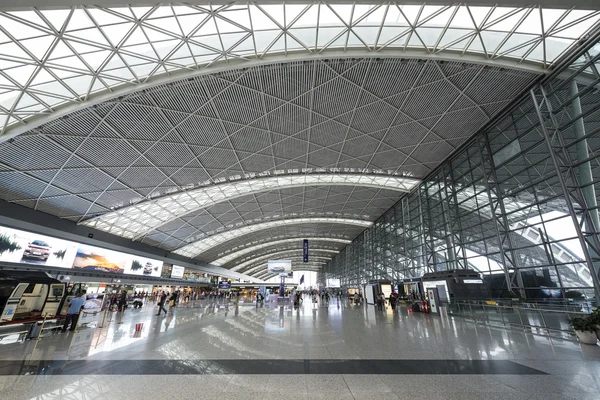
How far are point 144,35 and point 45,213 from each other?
19.9 metres

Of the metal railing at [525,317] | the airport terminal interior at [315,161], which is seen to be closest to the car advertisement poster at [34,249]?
the airport terminal interior at [315,161]

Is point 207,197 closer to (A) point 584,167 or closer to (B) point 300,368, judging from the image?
(B) point 300,368

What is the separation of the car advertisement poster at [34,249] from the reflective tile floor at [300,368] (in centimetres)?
1471

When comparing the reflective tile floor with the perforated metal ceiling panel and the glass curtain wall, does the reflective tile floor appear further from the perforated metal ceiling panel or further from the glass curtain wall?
the perforated metal ceiling panel

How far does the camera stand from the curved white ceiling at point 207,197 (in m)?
29.7

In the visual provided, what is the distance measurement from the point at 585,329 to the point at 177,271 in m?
50.7

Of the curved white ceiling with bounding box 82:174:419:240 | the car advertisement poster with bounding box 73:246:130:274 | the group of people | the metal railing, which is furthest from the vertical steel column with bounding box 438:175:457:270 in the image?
the car advertisement poster with bounding box 73:246:130:274

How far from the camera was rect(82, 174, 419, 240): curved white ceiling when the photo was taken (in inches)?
1168

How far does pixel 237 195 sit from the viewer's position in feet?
101

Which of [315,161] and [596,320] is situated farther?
[315,161]

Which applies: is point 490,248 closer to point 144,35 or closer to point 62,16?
point 144,35

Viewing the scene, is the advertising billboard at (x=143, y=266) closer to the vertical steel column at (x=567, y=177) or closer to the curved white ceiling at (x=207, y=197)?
the curved white ceiling at (x=207, y=197)

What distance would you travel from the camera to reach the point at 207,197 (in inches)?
1267

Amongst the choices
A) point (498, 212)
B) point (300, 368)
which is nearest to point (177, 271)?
point (300, 368)
